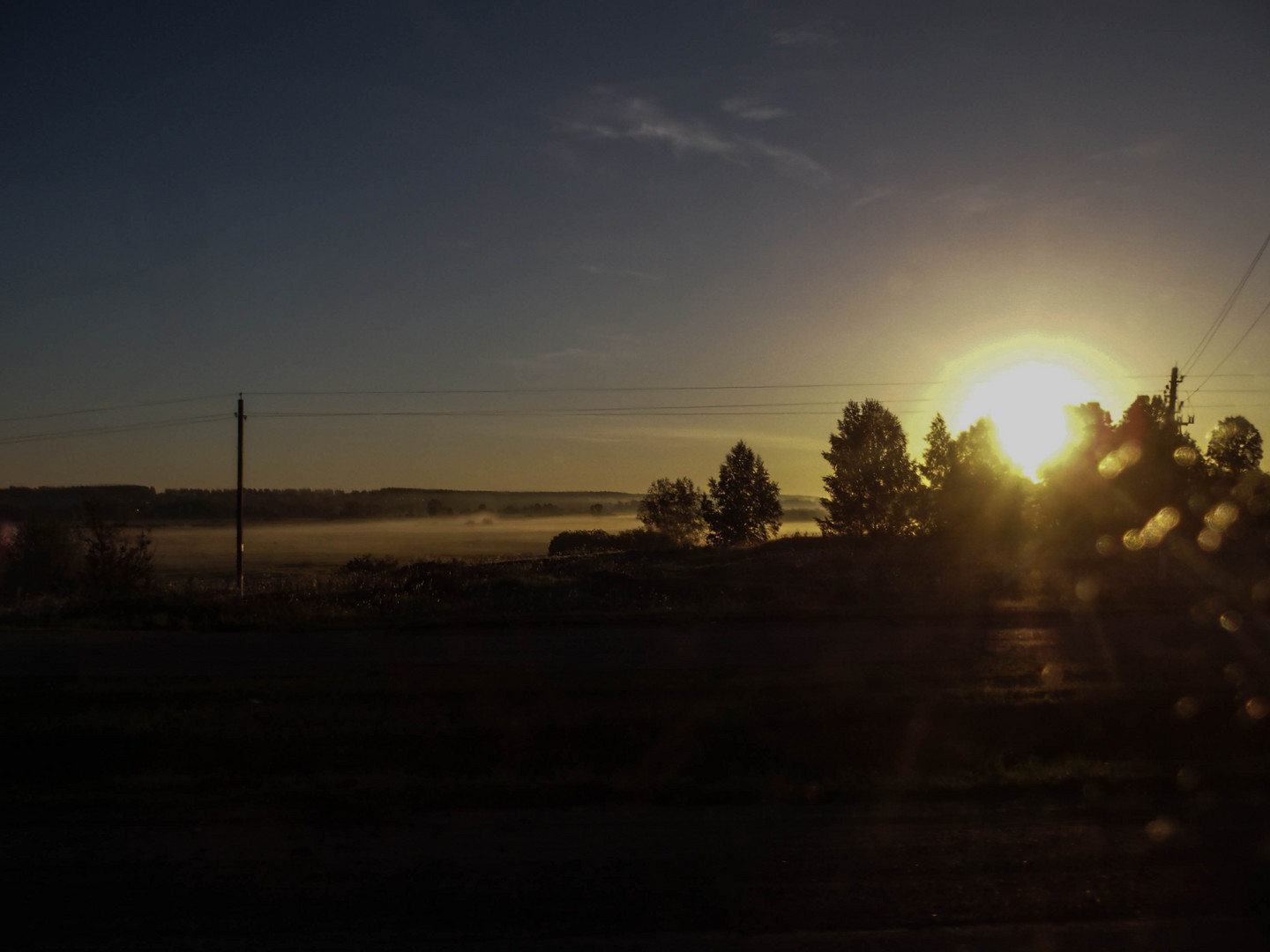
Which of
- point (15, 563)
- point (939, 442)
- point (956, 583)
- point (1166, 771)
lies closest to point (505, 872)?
point (1166, 771)

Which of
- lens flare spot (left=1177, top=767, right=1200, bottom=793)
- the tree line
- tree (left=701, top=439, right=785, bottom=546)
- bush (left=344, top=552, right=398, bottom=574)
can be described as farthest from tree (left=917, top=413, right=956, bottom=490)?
lens flare spot (left=1177, top=767, right=1200, bottom=793)

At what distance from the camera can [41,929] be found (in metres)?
5.26

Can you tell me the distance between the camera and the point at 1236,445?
82.6 metres

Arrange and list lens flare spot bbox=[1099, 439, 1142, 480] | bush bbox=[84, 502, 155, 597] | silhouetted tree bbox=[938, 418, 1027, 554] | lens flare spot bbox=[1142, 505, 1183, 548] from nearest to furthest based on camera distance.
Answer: lens flare spot bbox=[1142, 505, 1183, 548] → lens flare spot bbox=[1099, 439, 1142, 480] → bush bbox=[84, 502, 155, 597] → silhouetted tree bbox=[938, 418, 1027, 554]

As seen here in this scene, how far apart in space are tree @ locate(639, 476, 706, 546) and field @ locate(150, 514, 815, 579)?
408cm

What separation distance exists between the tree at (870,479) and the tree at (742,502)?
14.0 metres

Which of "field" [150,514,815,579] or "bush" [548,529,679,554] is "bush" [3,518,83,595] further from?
"bush" [548,529,679,554]

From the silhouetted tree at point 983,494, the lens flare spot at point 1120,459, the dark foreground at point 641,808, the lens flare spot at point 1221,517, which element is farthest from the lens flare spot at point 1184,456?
the dark foreground at point 641,808

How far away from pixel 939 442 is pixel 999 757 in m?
63.9

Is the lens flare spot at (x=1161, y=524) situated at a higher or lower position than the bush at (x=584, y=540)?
higher

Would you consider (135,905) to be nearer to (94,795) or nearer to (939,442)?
(94,795)

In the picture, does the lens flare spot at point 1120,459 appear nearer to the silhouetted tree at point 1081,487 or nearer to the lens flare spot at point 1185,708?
the silhouetted tree at point 1081,487

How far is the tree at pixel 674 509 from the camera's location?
98875 millimetres

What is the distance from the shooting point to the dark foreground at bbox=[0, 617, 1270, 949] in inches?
213
